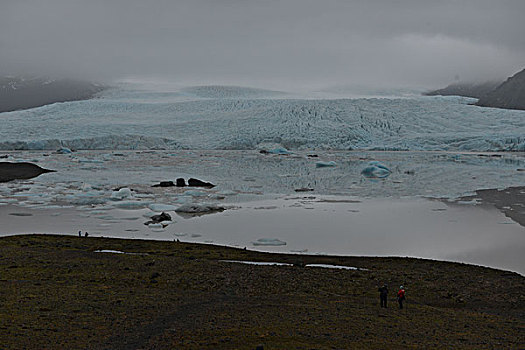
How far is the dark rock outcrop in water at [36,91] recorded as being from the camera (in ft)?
280

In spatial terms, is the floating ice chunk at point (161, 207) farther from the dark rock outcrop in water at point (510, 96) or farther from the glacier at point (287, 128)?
the dark rock outcrop in water at point (510, 96)

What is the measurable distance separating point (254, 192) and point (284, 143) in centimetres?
2541

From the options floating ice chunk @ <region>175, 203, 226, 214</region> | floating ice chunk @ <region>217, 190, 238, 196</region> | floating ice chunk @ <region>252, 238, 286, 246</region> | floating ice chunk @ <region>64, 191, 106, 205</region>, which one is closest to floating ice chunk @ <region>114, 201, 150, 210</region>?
floating ice chunk @ <region>64, 191, 106, 205</region>

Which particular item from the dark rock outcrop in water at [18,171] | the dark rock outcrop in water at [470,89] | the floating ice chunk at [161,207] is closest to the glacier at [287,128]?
the dark rock outcrop in water at [18,171]

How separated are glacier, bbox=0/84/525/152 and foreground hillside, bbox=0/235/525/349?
34947 mm

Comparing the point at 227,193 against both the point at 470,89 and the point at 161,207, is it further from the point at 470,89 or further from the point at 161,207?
the point at 470,89

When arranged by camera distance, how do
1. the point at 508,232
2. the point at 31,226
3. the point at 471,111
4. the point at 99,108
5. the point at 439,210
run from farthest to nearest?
the point at 99,108 → the point at 471,111 → the point at 439,210 → the point at 31,226 → the point at 508,232

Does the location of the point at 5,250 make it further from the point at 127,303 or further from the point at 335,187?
the point at 335,187

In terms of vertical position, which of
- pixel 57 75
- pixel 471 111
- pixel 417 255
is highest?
pixel 57 75

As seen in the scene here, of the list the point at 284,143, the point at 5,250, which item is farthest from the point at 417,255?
the point at 284,143

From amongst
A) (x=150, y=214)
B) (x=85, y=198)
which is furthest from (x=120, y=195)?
(x=150, y=214)

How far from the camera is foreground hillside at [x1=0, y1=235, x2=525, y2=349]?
5945 millimetres

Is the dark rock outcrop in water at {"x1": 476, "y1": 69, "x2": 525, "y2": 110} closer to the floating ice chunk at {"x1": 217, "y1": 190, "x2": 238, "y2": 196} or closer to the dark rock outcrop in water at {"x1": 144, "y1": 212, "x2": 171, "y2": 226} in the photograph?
the floating ice chunk at {"x1": 217, "y1": 190, "x2": 238, "y2": 196}

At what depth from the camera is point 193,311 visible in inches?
277
